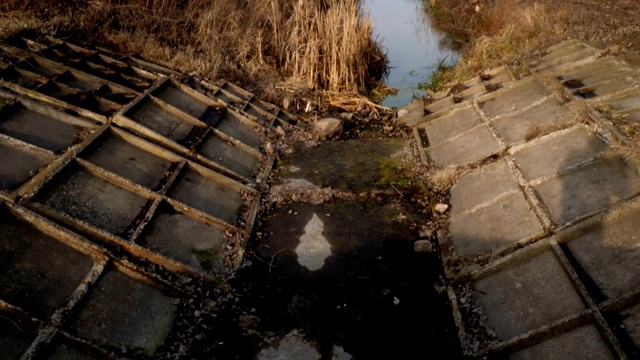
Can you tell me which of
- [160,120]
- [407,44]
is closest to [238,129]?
[160,120]

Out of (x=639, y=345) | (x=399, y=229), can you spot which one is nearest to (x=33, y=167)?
(x=399, y=229)

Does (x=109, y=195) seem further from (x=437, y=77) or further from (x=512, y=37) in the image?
(x=512, y=37)

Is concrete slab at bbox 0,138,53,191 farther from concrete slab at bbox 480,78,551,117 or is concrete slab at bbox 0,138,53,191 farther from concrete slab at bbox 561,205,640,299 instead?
concrete slab at bbox 480,78,551,117

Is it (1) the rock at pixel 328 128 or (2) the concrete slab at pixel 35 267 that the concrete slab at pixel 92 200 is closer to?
(2) the concrete slab at pixel 35 267

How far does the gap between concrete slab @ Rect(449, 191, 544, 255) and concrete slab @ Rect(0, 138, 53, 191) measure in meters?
4.81

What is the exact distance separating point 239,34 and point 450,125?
4.88m

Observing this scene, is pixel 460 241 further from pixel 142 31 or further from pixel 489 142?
pixel 142 31

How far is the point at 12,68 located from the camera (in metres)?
6.30

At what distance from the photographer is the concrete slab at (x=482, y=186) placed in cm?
534

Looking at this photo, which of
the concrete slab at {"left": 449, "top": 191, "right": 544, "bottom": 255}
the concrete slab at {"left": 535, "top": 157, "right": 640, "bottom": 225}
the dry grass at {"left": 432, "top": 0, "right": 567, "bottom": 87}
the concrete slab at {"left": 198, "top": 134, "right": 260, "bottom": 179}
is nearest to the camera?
the concrete slab at {"left": 535, "top": 157, "right": 640, "bottom": 225}

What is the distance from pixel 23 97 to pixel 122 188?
2.00m

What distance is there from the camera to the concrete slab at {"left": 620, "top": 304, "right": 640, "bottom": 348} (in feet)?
10.7

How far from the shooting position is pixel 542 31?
9.70 m

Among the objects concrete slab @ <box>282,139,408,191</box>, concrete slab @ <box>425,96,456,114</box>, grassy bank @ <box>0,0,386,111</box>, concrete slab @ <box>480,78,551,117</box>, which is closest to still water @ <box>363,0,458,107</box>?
grassy bank @ <box>0,0,386,111</box>
